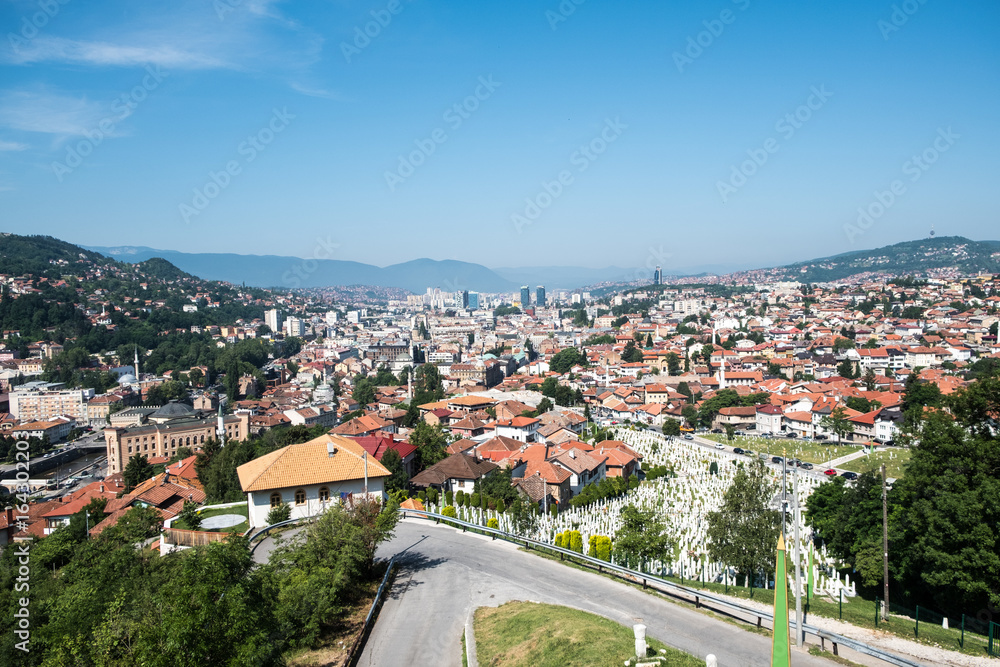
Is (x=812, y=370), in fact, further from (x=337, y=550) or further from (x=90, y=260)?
(x=90, y=260)

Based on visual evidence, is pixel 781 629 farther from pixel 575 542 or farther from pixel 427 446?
pixel 427 446

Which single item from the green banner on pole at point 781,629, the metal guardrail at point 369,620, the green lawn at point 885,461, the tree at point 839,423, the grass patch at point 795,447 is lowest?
the grass patch at point 795,447

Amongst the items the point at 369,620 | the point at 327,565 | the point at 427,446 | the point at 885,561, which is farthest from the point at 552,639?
the point at 427,446

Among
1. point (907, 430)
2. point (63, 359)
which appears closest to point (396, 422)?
point (907, 430)

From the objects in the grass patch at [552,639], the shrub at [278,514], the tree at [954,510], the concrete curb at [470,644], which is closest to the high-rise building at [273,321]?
the shrub at [278,514]

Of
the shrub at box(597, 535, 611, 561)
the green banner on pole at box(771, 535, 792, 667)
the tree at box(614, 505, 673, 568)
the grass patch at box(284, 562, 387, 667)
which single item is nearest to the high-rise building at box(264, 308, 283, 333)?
the shrub at box(597, 535, 611, 561)

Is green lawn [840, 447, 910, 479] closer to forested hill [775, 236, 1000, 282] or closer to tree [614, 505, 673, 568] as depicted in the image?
tree [614, 505, 673, 568]

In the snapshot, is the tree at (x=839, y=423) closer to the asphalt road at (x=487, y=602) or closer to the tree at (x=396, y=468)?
the tree at (x=396, y=468)
